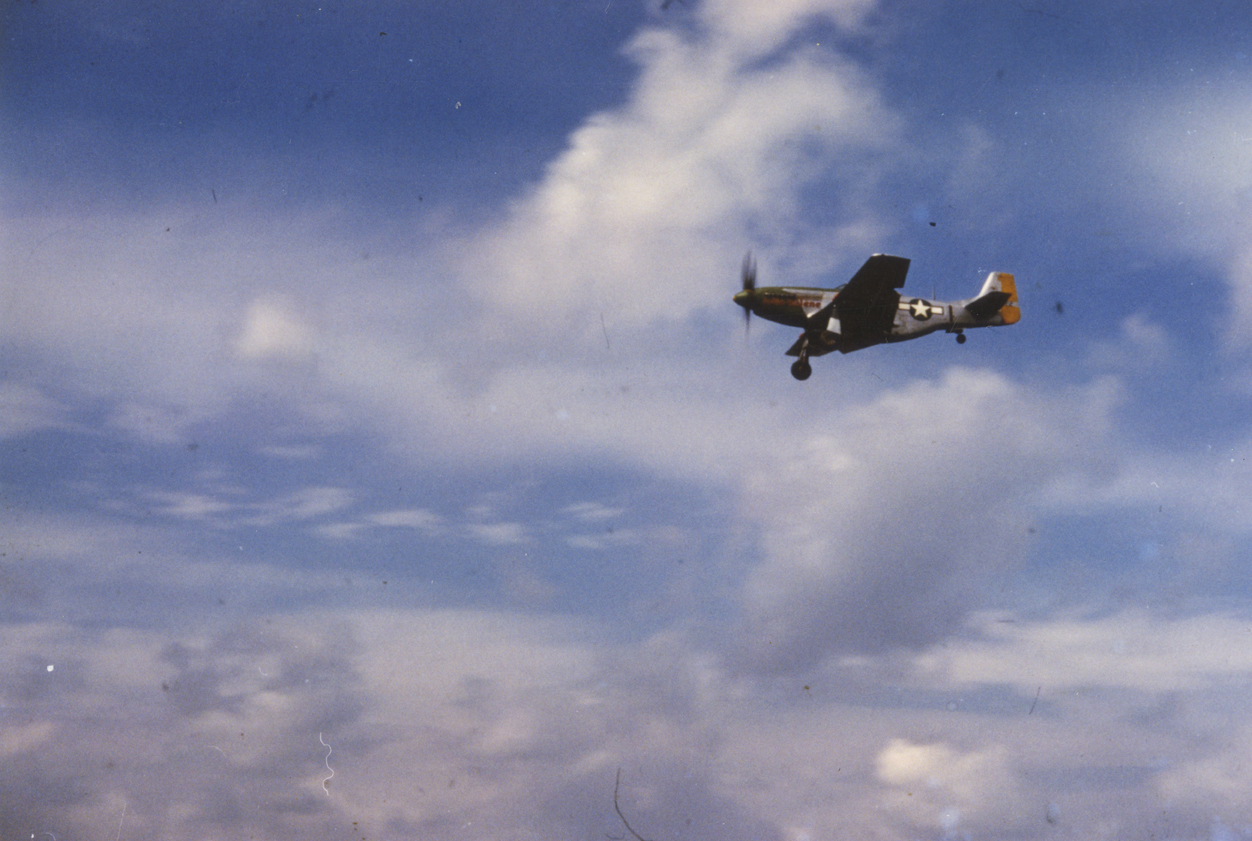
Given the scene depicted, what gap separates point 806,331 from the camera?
40.7m

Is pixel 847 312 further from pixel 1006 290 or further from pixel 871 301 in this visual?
pixel 1006 290

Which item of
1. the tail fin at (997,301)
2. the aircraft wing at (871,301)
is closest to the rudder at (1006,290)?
the tail fin at (997,301)

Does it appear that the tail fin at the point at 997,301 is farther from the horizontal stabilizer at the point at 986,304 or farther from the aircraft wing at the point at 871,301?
the aircraft wing at the point at 871,301

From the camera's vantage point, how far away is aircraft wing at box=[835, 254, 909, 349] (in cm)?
3803

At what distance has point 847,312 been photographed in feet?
132

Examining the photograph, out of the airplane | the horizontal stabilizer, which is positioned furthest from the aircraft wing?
the horizontal stabilizer

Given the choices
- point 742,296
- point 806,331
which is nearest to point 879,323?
point 806,331

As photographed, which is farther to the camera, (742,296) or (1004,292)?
(1004,292)

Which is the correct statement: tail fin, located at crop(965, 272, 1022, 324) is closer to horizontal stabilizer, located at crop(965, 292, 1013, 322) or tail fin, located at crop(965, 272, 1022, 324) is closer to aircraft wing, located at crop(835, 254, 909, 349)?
horizontal stabilizer, located at crop(965, 292, 1013, 322)

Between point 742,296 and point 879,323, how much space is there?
584 cm

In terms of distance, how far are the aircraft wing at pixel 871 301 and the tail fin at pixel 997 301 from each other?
4.87 metres

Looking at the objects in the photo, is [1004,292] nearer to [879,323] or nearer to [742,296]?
[879,323]

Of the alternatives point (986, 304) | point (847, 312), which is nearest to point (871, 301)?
point (847, 312)

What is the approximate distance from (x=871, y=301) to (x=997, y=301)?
7.18 m
